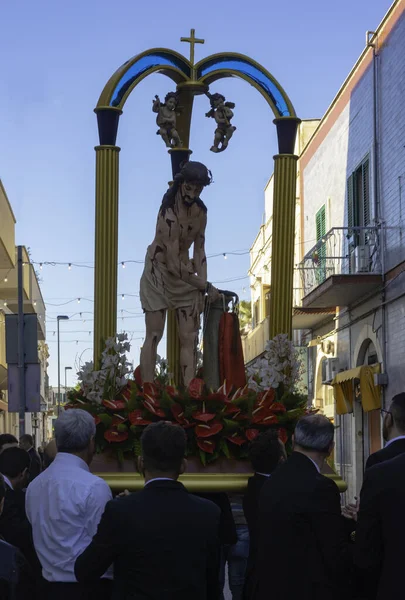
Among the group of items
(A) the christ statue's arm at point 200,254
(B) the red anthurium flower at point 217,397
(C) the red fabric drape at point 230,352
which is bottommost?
(B) the red anthurium flower at point 217,397

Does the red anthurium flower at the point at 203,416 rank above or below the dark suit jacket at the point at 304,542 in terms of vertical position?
above

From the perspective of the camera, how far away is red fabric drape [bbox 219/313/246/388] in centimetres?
909

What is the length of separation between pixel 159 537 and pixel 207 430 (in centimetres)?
392

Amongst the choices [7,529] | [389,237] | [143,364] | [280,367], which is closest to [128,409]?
[143,364]

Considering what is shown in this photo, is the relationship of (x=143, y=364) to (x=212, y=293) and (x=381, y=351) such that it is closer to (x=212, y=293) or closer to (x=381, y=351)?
(x=212, y=293)

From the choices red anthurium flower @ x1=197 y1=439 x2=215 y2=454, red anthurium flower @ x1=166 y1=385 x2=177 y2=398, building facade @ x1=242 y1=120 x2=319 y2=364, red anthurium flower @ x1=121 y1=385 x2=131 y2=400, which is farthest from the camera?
building facade @ x1=242 y1=120 x2=319 y2=364

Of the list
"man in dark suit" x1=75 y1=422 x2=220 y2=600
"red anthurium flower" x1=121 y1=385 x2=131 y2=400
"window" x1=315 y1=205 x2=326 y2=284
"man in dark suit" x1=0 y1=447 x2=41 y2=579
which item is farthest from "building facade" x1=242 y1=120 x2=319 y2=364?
"man in dark suit" x1=75 y1=422 x2=220 y2=600

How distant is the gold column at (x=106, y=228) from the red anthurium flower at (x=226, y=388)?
118cm

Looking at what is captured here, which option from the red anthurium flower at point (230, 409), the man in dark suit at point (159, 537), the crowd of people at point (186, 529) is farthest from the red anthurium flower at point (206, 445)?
the man in dark suit at point (159, 537)

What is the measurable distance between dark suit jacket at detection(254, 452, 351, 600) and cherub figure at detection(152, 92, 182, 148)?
5641mm

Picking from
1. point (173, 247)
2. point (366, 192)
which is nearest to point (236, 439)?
point (173, 247)

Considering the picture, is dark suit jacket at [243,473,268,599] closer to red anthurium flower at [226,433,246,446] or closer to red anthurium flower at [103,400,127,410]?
red anthurium flower at [226,433,246,446]

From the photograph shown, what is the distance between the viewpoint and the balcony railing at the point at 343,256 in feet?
67.2

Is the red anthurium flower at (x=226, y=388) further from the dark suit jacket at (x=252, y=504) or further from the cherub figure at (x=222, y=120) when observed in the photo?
the cherub figure at (x=222, y=120)
